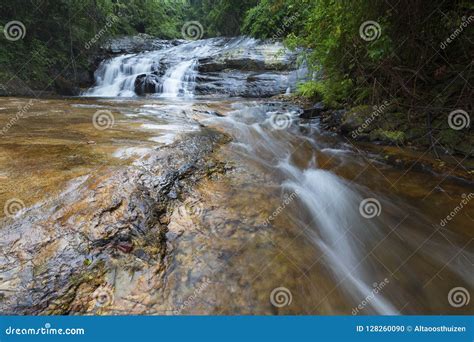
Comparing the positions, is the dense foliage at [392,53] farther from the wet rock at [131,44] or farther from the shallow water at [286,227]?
the wet rock at [131,44]

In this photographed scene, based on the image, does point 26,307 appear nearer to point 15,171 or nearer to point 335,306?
point 15,171

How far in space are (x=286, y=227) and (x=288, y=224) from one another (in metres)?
0.06

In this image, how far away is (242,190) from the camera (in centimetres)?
313

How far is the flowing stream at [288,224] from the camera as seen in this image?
1.98 meters

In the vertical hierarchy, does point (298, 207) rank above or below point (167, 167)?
above

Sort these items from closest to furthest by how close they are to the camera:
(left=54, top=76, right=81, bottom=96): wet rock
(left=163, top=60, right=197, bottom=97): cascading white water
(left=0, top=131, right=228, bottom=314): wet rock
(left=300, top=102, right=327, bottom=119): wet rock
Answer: (left=0, top=131, right=228, bottom=314): wet rock < (left=300, top=102, right=327, bottom=119): wet rock < (left=54, top=76, right=81, bottom=96): wet rock < (left=163, top=60, right=197, bottom=97): cascading white water

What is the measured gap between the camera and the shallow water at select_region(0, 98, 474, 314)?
6.49 feet

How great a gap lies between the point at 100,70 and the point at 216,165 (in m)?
13.7

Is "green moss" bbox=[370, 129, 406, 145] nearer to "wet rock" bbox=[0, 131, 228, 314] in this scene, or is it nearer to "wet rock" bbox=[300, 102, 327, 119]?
"wet rock" bbox=[300, 102, 327, 119]

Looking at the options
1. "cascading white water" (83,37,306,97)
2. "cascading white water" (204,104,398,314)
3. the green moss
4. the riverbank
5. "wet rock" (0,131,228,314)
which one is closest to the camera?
"wet rock" (0,131,228,314)

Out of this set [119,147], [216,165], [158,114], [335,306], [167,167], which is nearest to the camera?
[335,306]

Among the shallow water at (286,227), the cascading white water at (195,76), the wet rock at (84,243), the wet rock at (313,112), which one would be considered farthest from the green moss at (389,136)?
the cascading white water at (195,76)

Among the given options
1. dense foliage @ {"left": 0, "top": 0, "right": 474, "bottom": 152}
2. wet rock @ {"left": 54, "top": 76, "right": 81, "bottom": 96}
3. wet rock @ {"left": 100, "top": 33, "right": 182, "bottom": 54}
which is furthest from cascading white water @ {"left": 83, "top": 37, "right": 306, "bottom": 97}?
dense foliage @ {"left": 0, "top": 0, "right": 474, "bottom": 152}

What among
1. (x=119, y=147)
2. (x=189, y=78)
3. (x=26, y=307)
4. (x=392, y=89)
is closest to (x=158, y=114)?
(x=119, y=147)
